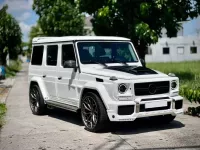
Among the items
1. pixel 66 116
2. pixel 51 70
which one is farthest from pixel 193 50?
pixel 51 70

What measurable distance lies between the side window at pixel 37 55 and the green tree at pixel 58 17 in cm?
2562

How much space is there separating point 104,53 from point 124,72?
119 centimetres

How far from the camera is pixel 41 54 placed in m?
9.26

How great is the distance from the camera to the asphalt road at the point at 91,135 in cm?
609

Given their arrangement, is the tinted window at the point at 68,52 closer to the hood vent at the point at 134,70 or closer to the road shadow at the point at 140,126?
the hood vent at the point at 134,70

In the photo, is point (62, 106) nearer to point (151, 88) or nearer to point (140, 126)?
point (140, 126)

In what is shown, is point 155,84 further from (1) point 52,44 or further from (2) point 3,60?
Result: (2) point 3,60

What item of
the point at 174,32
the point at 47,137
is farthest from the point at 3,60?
the point at 47,137

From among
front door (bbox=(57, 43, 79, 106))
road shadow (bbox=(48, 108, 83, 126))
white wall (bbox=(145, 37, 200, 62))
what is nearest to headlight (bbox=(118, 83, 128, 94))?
front door (bbox=(57, 43, 79, 106))

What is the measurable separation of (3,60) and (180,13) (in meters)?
21.9

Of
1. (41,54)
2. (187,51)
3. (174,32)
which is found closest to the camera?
(41,54)

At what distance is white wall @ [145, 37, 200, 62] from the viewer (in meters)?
51.2

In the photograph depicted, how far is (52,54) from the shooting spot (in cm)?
870

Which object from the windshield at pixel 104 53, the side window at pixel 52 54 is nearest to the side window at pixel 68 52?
the windshield at pixel 104 53
